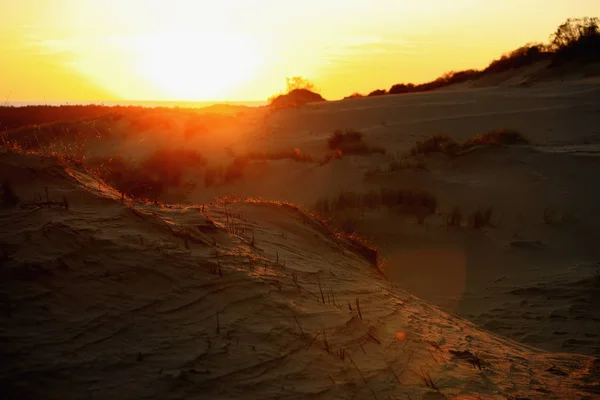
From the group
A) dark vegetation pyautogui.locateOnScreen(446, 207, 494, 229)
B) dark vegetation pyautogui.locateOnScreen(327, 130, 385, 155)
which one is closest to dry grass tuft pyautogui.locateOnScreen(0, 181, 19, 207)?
dark vegetation pyautogui.locateOnScreen(446, 207, 494, 229)

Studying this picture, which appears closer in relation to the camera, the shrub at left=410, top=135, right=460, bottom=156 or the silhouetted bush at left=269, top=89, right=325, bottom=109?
the shrub at left=410, top=135, right=460, bottom=156

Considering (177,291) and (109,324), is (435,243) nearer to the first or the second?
(177,291)

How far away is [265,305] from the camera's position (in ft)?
10.2

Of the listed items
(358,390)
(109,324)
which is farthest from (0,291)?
(358,390)

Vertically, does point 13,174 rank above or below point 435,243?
above

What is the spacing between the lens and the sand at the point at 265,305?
236cm

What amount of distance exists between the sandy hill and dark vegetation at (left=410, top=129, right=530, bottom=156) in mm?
8356

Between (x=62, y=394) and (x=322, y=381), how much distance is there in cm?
122

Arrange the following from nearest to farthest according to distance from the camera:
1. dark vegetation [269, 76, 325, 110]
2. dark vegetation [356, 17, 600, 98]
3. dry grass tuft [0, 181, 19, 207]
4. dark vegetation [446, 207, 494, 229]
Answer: dry grass tuft [0, 181, 19, 207] < dark vegetation [446, 207, 494, 229] < dark vegetation [356, 17, 600, 98] < dark vegetation [269, 76, 325, 110]

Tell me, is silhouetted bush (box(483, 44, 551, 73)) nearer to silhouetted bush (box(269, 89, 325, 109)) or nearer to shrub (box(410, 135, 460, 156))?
silhouetted bush (box(269, 89, 325, 109))

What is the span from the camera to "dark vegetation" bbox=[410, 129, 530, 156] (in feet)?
38.8

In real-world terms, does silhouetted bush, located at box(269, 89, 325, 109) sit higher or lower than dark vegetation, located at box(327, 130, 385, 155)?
higher

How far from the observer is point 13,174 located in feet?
12.1

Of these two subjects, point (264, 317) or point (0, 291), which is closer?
point (0, 291)
